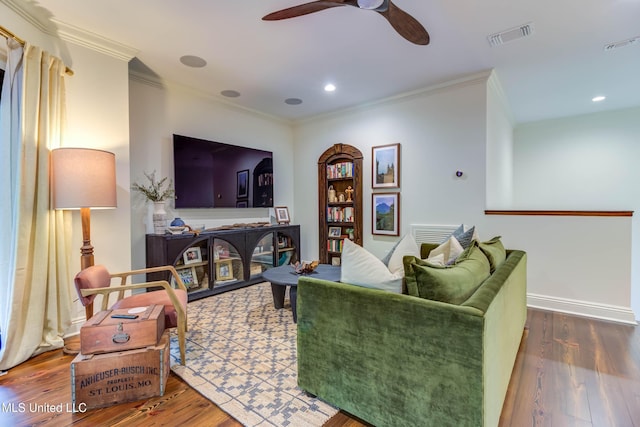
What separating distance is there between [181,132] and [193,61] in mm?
1017

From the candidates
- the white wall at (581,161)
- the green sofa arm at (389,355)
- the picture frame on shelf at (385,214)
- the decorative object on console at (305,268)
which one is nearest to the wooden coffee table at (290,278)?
the decorative object on console at (305,268)

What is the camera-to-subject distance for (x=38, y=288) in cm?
216

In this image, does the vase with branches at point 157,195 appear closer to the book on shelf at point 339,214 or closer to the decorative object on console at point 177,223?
the decorative object on console at point 177,223

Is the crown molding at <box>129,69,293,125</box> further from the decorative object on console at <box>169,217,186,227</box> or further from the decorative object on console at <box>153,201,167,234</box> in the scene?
the decorative object on console at <box>169,217,186,227</box>

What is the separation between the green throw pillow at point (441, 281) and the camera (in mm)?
1265

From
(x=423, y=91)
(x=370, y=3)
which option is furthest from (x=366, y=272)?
(x=423, y=91)

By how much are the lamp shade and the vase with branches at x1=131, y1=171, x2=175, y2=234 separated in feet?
3.57

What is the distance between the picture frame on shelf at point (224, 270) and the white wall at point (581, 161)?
4.07m

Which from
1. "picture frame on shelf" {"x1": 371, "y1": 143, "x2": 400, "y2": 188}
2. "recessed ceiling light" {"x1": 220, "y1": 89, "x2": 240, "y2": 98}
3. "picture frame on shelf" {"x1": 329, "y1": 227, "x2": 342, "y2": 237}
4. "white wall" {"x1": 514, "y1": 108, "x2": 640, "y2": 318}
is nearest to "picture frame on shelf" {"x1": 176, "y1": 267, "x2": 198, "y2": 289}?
"picture frame on shelf" {"x1": 329, "y1": 227, "x2": 342, "y2": 237}

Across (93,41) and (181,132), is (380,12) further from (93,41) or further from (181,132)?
(181,132)

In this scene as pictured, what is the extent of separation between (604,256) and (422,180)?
1.96 meters

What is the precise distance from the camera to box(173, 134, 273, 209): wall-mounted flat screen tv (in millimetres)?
3672

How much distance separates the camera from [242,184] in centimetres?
432
